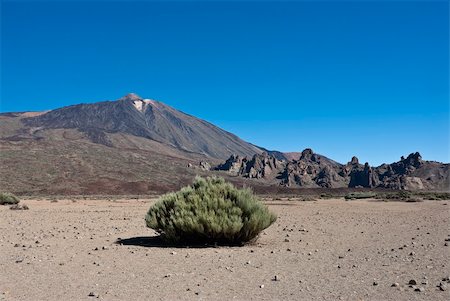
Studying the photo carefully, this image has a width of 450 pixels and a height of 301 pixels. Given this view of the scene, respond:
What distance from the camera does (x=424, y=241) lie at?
1274 cm

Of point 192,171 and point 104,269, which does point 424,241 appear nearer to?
point 104,269

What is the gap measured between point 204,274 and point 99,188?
66.3 meters

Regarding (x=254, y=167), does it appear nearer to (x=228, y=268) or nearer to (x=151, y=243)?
(x=151, y=243)

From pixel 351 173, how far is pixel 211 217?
10722 cm

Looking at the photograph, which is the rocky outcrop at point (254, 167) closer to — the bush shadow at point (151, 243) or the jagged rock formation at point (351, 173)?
the jagged rock formation at point (351, 173)

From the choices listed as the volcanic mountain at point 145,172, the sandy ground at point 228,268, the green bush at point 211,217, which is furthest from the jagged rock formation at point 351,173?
the sandy ground at point 228,268

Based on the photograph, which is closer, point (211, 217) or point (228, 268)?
point (228, 268)

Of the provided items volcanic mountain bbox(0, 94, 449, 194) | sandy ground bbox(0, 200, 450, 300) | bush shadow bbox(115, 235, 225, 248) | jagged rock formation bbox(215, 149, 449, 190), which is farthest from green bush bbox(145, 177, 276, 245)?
jagged rock formation bbox(215, 149, 449, 190)

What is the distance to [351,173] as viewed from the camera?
115 metres

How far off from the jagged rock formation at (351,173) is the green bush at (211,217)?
286ft

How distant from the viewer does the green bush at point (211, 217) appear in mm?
12148

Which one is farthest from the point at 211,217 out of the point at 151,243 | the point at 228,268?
the point at 228,268

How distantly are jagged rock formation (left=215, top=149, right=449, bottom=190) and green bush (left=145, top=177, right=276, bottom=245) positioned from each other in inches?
3426

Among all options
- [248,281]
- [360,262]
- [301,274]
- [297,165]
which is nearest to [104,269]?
[248,281]
